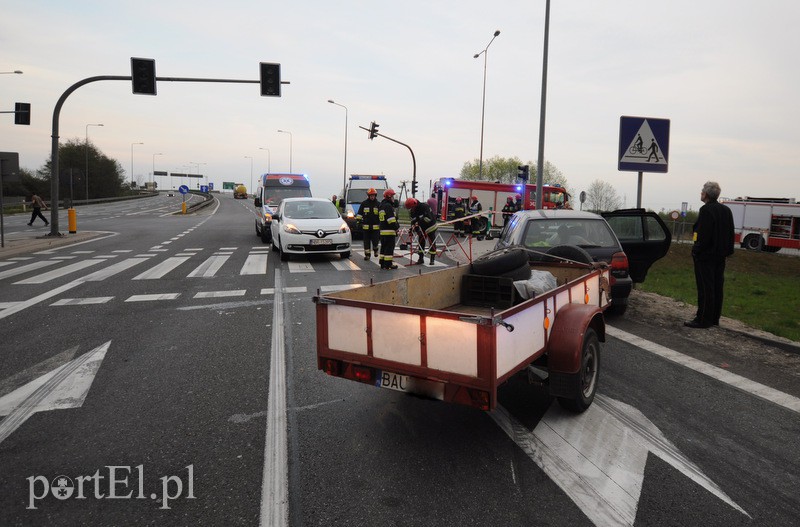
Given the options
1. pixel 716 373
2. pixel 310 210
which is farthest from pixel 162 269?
pixel 716 373

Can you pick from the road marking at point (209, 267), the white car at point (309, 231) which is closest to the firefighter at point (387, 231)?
the white car at point (309, 231)

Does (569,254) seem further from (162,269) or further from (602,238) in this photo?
(162,269)

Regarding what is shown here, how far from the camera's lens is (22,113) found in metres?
21.7

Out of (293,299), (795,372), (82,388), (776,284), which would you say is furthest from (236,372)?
(776,284)

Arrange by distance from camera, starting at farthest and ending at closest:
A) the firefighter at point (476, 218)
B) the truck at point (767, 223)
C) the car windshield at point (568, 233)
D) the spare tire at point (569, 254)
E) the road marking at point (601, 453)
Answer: the truck at point (767, 223) < the firefighter at point (476, 218) < the car windshield at point (568, 233) < the spare tire at point (569, 254) < the road marking at point (601, 453)

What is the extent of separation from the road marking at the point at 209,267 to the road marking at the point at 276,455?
20.1 ft

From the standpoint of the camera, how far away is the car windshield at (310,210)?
14.6m

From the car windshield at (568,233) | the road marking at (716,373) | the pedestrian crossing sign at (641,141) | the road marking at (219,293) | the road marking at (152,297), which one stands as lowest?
the road marking at (716,373)

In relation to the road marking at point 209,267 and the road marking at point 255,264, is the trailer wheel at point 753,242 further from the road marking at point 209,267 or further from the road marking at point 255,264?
the road marking at point 209,267

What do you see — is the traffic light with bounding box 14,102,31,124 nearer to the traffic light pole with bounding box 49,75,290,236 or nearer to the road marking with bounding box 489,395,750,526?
Result: the traffic light pole with bounding box 49,75,290,236

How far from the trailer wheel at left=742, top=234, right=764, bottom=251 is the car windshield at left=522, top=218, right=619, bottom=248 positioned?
24.3 meters

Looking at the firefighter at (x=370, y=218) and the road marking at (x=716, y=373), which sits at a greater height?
the firefighter at (x=370, y=218)

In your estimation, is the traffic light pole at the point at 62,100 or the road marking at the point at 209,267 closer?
the road marking at the point at 209,267

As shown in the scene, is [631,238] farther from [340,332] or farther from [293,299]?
[340,332]
